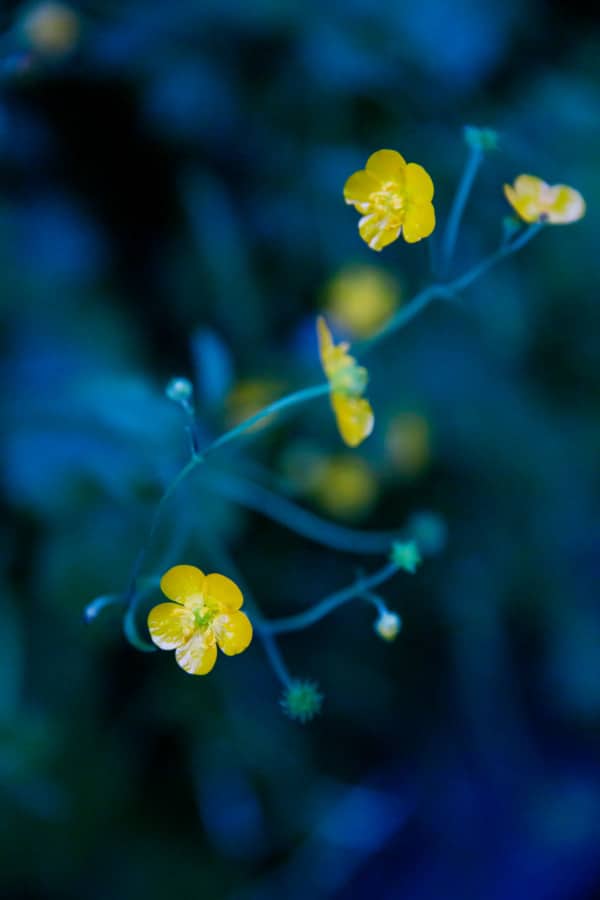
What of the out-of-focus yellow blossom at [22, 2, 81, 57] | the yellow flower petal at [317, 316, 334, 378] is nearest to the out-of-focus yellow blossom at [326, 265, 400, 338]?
the out-of-focus yellow blossom at [22, 2, 81, 57]

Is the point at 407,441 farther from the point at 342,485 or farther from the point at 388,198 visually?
the point at 388,198

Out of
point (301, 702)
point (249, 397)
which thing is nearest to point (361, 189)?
point (301, 702)

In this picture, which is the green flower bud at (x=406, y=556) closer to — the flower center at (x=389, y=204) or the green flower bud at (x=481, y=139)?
the flower center at (x=389, y=204)

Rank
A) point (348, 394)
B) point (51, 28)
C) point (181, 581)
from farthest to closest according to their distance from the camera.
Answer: point (51, 28) → point (348, 394) → point (181, 581)

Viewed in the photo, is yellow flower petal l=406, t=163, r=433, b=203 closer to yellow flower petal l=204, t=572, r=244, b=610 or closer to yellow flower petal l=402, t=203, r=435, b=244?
yellow flower petal l=402, t=203, r=435, b=244

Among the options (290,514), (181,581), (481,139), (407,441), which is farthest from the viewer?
(407,441)

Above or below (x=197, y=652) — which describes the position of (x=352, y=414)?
above
